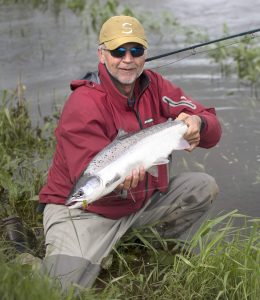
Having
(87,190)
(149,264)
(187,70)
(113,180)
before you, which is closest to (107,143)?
(113,180)

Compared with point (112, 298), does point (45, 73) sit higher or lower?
higher

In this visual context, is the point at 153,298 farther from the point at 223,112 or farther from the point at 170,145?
the point at 223,112

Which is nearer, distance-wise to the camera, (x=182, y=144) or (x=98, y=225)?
(x=182, y=144)

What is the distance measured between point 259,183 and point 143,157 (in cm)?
225

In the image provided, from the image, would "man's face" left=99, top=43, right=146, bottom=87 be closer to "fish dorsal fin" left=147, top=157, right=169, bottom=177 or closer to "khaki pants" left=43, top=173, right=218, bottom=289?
"fish dorsal fin" left=147, top=157, right=169, bottom=177

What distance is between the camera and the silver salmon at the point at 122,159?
347 centimetres

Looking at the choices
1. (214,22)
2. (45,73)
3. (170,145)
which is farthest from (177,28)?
(170,145)

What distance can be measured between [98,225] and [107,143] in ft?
1.85

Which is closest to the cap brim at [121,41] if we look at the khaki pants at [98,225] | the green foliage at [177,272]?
the khaki pants at [98,225]

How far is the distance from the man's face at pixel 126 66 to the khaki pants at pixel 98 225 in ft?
2.95

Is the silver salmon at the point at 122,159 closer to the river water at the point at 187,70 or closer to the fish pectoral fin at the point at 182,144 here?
the fish pectoral fin at the point at 182,144

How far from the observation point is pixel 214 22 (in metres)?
10.0

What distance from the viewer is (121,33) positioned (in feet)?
13.4

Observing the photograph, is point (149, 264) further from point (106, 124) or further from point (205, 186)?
point (106, 124)
